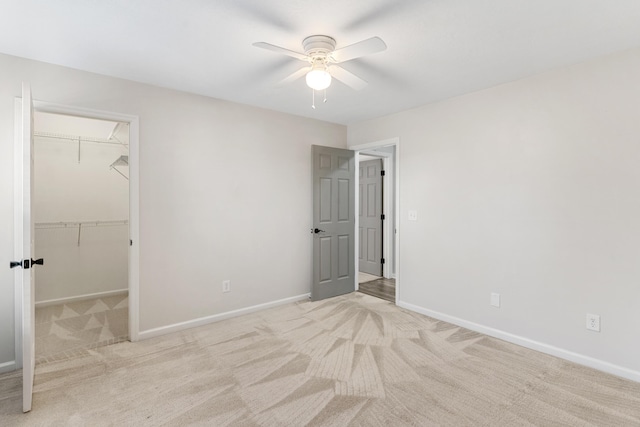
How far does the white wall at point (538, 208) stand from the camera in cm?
240

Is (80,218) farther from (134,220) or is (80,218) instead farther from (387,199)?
(387,199)

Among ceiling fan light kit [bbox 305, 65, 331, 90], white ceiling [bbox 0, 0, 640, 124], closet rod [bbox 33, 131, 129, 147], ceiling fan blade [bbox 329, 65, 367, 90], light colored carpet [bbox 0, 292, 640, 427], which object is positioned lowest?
light colored carpet [bbox 0, 292, 640, 427]

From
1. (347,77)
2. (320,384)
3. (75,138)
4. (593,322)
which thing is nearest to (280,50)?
(347,77)

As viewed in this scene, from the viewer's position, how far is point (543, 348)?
278 cm

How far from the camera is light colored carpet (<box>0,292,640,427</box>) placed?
1949 millimetres

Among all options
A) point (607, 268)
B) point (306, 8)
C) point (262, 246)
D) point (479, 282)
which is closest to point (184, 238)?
point (262, 246)

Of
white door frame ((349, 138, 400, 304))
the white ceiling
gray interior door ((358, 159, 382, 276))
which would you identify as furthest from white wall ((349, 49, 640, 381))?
gray interior door ((358, 159, 382, 276))

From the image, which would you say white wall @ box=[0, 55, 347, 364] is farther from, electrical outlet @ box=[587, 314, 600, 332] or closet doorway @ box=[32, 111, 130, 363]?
electrical outlet @ box=[587, 314, 600, 332]

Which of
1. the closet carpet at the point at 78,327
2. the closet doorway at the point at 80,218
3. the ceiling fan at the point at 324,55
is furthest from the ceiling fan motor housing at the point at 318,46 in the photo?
the closet carpet at the point at 78,327

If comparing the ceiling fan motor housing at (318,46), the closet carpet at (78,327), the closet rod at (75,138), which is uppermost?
the ceiling fan motor housing at (318,46)

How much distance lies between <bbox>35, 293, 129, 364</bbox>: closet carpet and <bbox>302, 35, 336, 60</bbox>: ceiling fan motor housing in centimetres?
304

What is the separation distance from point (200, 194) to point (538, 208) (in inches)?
127

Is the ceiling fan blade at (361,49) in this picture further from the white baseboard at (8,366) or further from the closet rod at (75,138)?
the closet rod at (75,138)

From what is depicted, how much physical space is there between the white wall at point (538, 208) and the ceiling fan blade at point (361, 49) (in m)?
1.79
